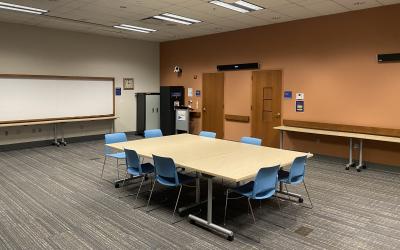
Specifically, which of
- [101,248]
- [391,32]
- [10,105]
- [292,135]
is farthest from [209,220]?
[10,105]

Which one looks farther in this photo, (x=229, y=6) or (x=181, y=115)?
(x=181, y=115)

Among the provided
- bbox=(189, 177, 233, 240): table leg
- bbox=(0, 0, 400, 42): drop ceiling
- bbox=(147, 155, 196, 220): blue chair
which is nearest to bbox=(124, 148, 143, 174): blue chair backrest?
bbox=(147, 155, 196, 220): blue chair

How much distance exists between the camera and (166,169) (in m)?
4.05

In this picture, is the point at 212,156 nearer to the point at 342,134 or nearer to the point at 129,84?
the point at 342,134

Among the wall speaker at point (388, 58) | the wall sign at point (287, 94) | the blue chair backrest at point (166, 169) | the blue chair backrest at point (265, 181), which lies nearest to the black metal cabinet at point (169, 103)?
the wall sign at point (287, 94)

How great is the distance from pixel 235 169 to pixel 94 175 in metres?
3.38

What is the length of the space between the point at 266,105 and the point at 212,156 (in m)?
4.50

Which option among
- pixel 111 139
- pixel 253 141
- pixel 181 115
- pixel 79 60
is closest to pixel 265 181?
pixel 253 141

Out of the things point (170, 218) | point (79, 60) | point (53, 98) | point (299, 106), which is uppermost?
point (79, 60)

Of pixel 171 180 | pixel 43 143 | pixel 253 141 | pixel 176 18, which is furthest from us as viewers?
pixel 43 143

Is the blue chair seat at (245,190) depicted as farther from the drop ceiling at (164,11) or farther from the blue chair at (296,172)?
the drop ceiling at (164,11)

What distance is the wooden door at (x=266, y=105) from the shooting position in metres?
8.29

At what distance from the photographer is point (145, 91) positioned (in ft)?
37.4

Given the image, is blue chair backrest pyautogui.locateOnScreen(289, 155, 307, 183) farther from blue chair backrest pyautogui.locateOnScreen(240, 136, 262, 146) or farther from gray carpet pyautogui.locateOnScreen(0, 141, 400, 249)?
blue chair backrest pyautogui.locateOnScreen(240, 136, 262, 146)
